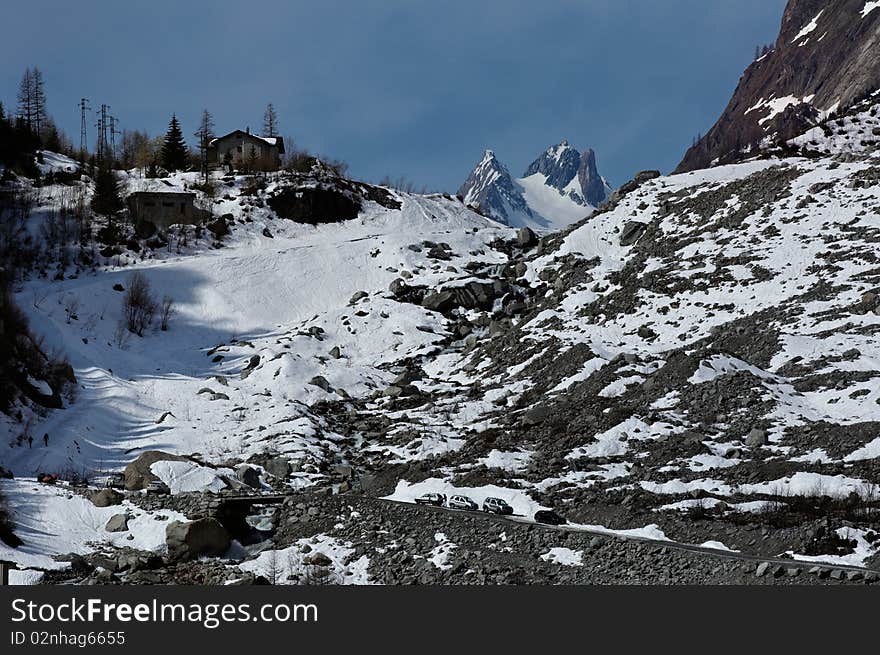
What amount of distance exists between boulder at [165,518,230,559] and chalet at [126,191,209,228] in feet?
154

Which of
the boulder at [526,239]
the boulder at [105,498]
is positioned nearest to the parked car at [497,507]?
the boulder at [105,498]

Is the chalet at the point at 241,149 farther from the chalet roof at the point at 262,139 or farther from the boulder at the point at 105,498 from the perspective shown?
the boulder at the point at 105,498

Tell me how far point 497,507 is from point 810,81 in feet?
590

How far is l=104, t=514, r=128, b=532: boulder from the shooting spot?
2303 cm

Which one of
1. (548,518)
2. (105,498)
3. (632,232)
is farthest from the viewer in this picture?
(632,232)

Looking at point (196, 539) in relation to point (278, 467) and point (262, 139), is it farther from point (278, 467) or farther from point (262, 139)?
point (262, 139)

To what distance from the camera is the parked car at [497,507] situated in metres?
23.3

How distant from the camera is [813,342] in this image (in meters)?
32.2

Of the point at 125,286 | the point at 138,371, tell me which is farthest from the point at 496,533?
the point at 125,286

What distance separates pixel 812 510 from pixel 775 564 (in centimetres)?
506

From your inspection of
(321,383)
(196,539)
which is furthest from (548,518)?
(321,383)

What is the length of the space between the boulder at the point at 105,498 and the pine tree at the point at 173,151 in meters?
60.2

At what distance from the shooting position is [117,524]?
75.8ft

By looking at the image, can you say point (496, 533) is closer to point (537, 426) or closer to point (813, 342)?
point (537, 426)
